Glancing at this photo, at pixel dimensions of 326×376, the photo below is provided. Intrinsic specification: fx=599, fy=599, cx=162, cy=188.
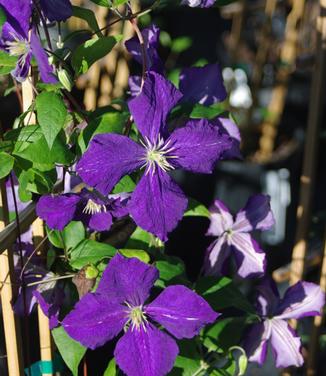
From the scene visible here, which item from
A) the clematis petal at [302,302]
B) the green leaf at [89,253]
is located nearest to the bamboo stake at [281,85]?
the clematis petal at [302,302]

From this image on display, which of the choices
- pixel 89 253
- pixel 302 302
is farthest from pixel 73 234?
pixel 302 302

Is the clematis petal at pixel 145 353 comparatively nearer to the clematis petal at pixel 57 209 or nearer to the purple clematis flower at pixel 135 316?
the purple clematis flower at pixel 135 316

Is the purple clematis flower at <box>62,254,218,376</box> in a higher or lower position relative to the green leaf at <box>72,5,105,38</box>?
lower

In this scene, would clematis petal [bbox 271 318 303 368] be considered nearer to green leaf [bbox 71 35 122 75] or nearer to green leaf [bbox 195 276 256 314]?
green leaf [bbox 195 276 256 314]

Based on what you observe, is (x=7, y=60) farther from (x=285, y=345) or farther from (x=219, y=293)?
(x=285, y=345)

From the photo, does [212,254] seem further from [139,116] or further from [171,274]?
[139,116]

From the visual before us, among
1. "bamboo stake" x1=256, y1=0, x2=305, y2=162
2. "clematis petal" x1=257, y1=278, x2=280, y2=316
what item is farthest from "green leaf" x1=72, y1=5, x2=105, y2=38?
"bamboo stake" x1=256, y1=0, x2=305, y2=162
